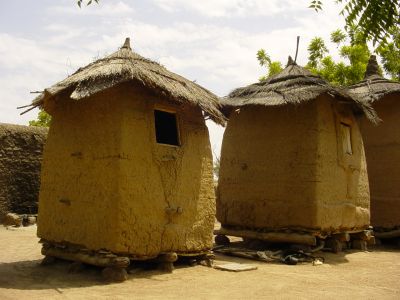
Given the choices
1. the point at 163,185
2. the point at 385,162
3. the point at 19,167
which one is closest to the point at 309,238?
the point at 163,185

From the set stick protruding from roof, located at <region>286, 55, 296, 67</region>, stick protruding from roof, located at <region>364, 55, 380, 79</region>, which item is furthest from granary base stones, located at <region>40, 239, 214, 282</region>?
stick protruding from roof, located at <region>364, 55, 380, 79</region>

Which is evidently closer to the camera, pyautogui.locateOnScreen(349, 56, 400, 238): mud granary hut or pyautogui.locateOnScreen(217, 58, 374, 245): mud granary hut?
pyautogui.locateOnScreen(217, 58, 374, 245): mud granary hut

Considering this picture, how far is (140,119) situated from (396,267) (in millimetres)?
5137

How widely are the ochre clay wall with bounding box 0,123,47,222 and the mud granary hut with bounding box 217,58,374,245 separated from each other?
5.18 m

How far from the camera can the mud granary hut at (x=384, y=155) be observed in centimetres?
1030

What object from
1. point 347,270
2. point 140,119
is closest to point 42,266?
point 140,119

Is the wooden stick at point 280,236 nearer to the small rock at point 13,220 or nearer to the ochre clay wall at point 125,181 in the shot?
the ochre clay wall at point 125,181

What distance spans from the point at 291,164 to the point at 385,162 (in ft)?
12.6

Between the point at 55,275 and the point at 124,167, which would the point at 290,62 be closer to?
the point at 124,167

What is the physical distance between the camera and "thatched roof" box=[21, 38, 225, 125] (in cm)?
557

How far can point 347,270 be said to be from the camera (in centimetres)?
695

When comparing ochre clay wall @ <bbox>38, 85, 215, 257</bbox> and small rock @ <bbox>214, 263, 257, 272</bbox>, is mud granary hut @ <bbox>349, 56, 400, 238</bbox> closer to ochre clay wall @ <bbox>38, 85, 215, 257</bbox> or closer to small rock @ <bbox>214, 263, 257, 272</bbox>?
small rock @ <bbox>214, 263, 257, 272</bbox>

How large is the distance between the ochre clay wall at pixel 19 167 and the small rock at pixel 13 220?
20cm

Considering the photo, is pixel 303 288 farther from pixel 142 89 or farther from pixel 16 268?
pixel 16 268
